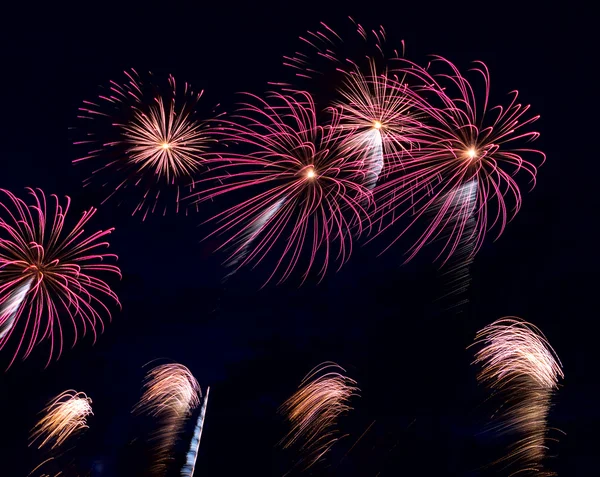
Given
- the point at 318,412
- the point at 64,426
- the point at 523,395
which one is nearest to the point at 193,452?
the point at 318,412

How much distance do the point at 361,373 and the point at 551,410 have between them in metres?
8.50

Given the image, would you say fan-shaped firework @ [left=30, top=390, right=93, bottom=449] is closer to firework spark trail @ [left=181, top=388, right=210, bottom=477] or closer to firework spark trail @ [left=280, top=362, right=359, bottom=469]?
firework spark trail @ [left=181, top=388, right=210, bottom=477]

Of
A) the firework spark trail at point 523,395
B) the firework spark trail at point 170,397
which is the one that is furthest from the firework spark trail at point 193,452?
the firework spark trail at point 523,395

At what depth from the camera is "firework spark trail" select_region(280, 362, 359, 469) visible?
13.9m

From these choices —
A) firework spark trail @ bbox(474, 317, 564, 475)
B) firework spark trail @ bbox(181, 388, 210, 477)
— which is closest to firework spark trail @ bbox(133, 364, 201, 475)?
firework spark trail @ bbox(181, 388, 210, 477)

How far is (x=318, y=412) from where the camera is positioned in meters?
16.9

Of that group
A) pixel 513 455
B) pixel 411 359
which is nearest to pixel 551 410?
pixel 513 455

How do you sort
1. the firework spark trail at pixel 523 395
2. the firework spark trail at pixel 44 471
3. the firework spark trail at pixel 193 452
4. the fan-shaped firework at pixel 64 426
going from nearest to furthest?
the firework spark trail at pixel 193 452 < the firework spark trail at pixel 523 395 < the firework spark trail at pixel 44 471 < the fan-shaped firework at pixel 64 426

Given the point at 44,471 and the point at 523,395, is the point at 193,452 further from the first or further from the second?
the point at 523,395

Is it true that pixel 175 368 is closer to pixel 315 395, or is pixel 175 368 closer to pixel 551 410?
pixel 315 395

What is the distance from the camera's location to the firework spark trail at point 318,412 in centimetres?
1387

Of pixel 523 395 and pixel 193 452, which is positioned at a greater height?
pixel 523 395

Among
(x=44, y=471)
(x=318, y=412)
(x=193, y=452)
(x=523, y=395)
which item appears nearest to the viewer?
(x=193, y=452)

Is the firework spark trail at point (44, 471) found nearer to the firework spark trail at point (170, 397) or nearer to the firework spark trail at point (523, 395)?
the firework spark trail at point (170, 397)
